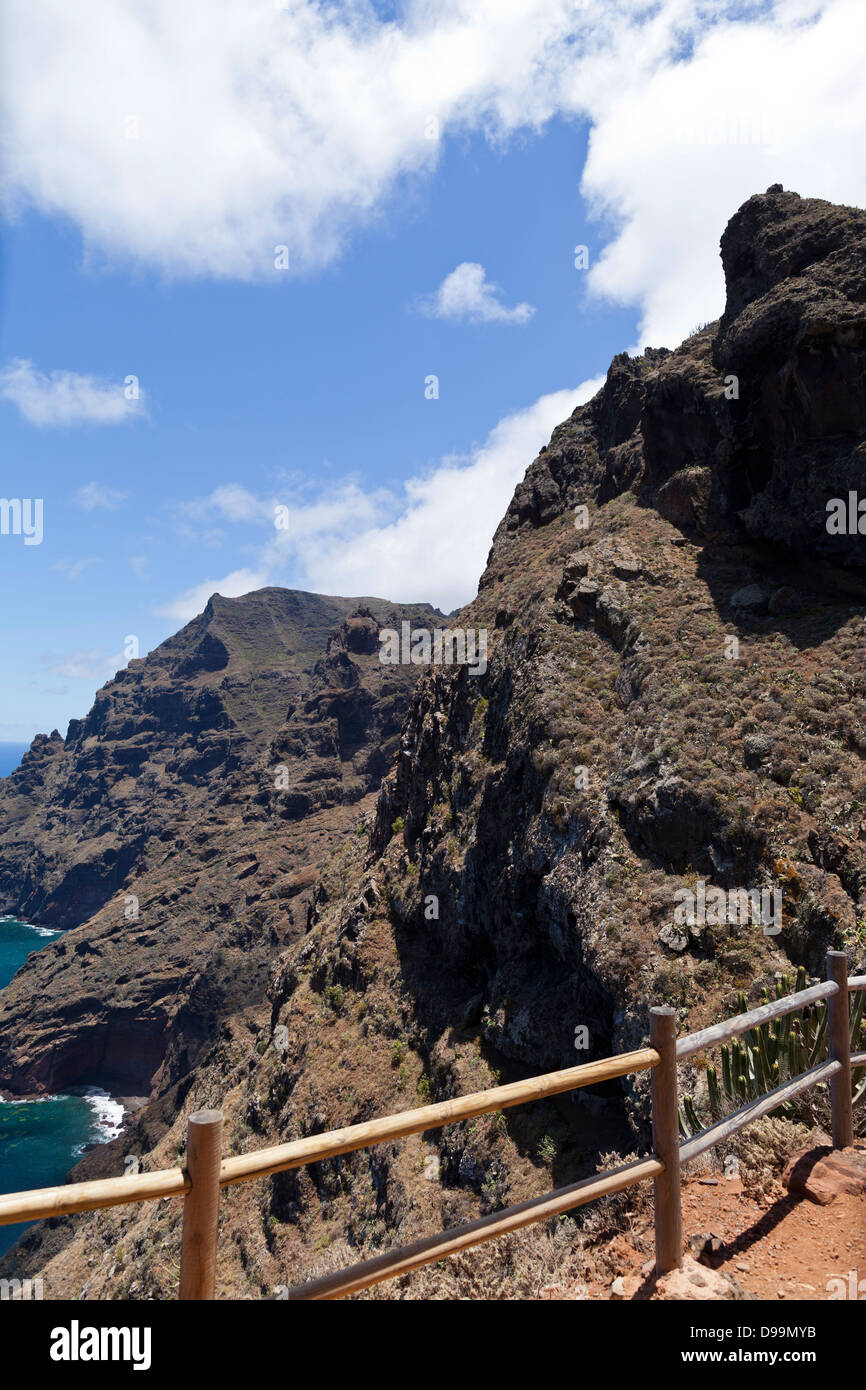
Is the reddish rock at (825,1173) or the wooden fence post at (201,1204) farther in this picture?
the reddish rock at (825,1173)

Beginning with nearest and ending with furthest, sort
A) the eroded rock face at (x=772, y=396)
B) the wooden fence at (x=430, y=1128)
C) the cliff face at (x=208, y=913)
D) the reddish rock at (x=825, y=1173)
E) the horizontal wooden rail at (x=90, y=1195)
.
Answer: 1. the horizontal wooden rail at (x=90, y=1195)
2. the wooden fence at (x=430, y=1128)
3. the reddish rock at (x=825, y=1173)
4. the eroded rock face at (x=772, y=396)
5. the cliff face at (x=208, y=913)

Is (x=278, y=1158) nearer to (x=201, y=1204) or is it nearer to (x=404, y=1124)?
(x=201, y=1204)

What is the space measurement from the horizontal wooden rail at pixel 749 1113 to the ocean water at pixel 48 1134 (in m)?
83.4

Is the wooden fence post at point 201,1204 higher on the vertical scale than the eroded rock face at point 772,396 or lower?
lower

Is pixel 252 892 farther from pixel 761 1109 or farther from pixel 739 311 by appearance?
pixel 761 1109

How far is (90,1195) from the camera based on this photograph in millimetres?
3475

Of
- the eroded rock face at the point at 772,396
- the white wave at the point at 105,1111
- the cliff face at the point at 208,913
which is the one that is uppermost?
the eroded rock face at the point at 772,396

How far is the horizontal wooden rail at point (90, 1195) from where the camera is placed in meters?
3.32

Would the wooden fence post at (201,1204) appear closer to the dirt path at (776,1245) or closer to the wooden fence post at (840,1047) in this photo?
the dirt path at (776,1245)

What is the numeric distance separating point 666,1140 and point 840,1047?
109 inches

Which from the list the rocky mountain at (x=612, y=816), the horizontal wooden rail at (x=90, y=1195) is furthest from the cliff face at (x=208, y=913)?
the horizontal wooden rail at (x=90, y=1195)

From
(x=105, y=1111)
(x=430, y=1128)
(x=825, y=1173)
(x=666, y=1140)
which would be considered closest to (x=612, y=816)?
(x=825, y=1173)
